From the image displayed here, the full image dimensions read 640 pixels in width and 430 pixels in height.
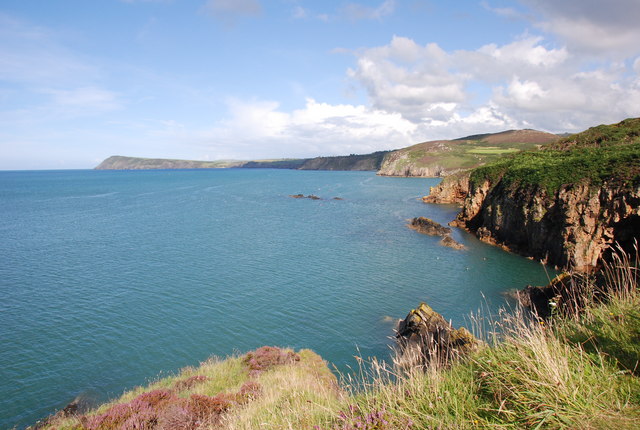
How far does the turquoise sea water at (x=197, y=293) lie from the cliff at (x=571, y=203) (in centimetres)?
327

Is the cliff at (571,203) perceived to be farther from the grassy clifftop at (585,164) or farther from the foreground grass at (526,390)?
the foreground grass at (526,390)

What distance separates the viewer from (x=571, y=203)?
32.8m

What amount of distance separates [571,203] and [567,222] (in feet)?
6.44

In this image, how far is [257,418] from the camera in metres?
7.07

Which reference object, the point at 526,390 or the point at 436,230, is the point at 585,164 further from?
the point at 526,390

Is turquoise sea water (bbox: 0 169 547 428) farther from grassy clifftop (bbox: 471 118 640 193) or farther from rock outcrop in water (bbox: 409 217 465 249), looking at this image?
grassy clifftop (bbox: 471 118 640 193)

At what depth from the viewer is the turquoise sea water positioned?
19.5 meters

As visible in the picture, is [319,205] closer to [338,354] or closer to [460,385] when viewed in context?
[338,354]

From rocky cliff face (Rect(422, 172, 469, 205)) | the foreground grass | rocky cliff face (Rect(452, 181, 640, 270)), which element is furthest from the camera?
rocky cliff face (Rect(422, 172, 469, 205))

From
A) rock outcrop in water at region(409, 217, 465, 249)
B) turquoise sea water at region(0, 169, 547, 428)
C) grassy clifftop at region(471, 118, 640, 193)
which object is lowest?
turquoise sea water at region(0, 169, 547, 428)

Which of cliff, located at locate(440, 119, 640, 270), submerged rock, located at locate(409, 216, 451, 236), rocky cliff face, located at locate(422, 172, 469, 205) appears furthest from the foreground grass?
rocky cliff face, located at locate(422, 172, 469, 205)

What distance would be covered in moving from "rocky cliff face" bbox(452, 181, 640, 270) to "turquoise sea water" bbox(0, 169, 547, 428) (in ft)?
8.99

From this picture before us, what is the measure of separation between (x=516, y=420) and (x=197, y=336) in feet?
69.3

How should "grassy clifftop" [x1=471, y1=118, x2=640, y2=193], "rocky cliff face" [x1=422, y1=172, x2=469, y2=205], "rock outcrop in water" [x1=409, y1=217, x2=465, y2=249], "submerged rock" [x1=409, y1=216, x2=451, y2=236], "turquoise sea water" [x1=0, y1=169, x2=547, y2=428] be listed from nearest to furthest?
"turquoise sea water" [x1=0, y1=169, x2=547, y2=428] → "grassy clifftop" [x1=471, y1=118, x2=640, y2=193] → "rock outcrop in water" [x1=409, y1=217, x2=465, y2=249] → "submerged rock" [x1=409, y1=216, x2=451, y2=236] → "rocky cliff face" [x1=422, y1=172, x2=469, y2=205]
